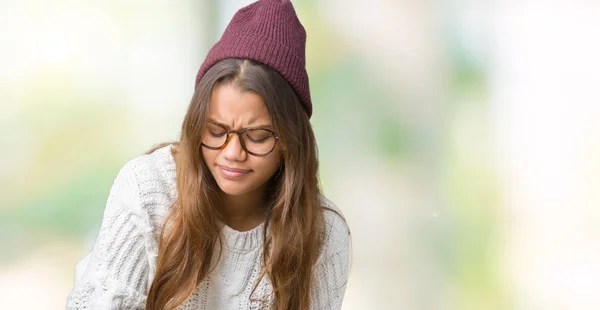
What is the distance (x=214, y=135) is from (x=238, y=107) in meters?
0.09

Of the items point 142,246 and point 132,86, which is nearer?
point 142,246

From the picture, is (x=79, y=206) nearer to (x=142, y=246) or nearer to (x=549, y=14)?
(x=142, y=246)

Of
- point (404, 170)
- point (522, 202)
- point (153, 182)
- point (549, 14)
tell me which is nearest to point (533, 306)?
point (522, 202)

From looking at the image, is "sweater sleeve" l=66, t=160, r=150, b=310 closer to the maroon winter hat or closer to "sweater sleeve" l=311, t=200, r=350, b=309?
the maroon winter hat

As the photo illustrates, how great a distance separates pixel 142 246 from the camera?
146cm

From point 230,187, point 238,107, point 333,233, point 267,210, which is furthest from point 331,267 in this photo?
point 238,107

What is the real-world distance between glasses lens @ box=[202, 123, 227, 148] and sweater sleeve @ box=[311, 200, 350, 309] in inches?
15.7

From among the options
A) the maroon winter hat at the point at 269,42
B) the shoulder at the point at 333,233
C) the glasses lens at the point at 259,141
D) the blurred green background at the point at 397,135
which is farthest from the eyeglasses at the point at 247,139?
the blurred green background at the point at 397,135

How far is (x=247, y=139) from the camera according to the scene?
140cm

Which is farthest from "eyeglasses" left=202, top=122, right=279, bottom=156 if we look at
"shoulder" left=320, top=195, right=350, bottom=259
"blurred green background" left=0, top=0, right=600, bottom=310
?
"blurred green background" left=0, top=0, right=600, bottom=310

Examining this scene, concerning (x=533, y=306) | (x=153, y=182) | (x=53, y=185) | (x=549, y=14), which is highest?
(x=549, y=14)

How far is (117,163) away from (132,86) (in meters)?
0.22

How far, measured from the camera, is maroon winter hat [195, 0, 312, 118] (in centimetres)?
140

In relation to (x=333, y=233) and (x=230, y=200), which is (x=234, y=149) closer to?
(x=230, y=200)
